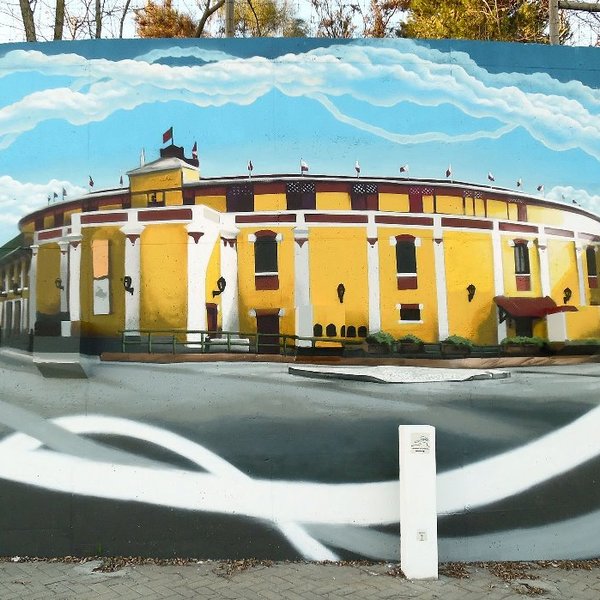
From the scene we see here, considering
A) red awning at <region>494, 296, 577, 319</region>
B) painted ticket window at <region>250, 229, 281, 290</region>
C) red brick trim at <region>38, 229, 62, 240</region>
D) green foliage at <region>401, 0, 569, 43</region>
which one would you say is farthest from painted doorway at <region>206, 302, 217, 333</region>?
green foliage at <region>401, 0, 569, 43</region>

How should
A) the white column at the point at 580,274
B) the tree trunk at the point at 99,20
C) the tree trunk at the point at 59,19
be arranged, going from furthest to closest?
the tree trunk at the point at 99,20 < the tree trunk at the point at 59,19 < the white column at the point at 580,274

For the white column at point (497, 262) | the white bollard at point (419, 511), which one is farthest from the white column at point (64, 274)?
the white column at point (497, 262)

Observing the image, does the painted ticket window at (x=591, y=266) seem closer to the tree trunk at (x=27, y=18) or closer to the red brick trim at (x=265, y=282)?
the red brick trim at (x=265, y=282)

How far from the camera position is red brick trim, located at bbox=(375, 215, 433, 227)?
4.91 meters

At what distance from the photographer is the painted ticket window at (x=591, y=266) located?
5.05m

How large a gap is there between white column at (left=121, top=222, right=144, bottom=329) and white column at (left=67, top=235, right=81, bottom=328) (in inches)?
15.1

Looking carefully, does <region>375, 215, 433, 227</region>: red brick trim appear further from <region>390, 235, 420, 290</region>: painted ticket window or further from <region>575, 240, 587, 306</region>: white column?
<region>575, 240, 587, 306</region>: white column

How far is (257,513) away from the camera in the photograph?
468 centimetres

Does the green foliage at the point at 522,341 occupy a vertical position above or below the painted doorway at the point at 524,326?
below

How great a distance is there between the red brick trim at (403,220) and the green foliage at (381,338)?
0.91 meters

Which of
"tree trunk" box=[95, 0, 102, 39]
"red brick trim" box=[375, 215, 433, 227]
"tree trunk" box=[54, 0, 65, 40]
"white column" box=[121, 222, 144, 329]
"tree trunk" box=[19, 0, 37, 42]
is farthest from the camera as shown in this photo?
"tree trunk" box=[95, 0, 102, 39]

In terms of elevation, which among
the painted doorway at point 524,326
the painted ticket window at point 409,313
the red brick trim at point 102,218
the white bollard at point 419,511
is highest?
the red brick trim at point 102,218

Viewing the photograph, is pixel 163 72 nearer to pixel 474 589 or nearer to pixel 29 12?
pixel 474 589

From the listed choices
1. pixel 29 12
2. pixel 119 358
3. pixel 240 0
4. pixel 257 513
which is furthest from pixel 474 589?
pixel 240 0
